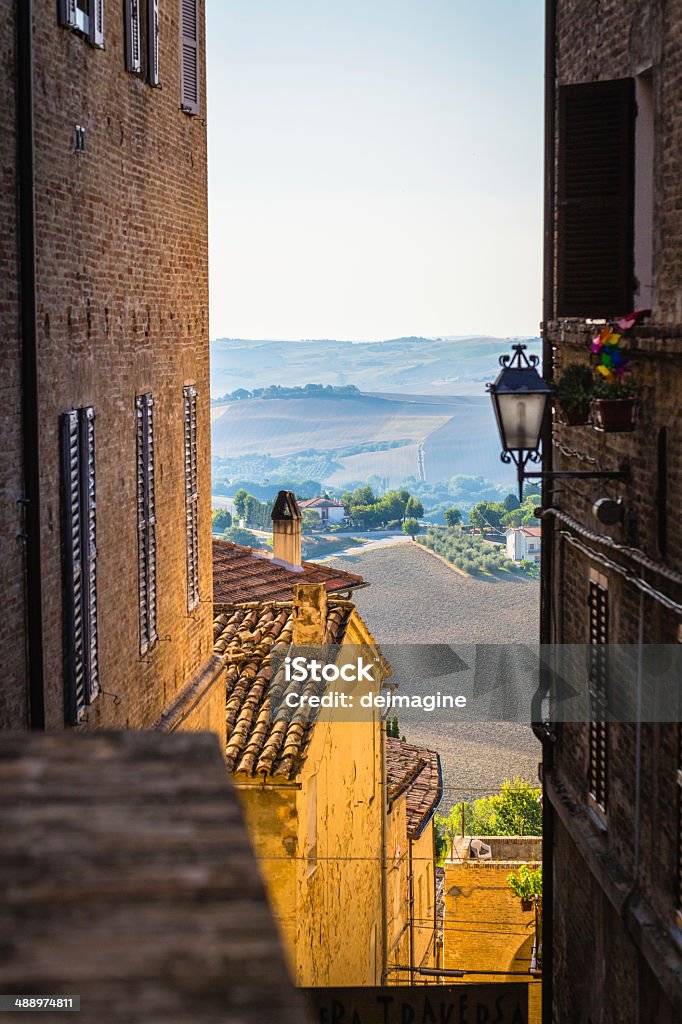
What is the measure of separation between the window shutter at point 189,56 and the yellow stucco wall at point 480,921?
45.2 ft

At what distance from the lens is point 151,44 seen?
11.4 metres

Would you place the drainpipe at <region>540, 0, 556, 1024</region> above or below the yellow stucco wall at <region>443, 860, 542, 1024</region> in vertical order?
above

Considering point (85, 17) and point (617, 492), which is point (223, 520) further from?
point (85, 17)

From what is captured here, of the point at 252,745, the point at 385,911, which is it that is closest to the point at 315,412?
the point at 385,911

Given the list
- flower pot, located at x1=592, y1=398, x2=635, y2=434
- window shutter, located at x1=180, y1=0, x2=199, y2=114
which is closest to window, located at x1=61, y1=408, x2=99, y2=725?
flower pot, located at x1=592, y1=398, x2=635, y2=434

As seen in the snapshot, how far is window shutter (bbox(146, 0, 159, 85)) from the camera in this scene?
1134cm

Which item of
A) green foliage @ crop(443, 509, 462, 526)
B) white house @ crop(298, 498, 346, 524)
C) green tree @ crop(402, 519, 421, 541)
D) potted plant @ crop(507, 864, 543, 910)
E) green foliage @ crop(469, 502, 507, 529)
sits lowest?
potted plant @ crop(507, 864, 543, 910)

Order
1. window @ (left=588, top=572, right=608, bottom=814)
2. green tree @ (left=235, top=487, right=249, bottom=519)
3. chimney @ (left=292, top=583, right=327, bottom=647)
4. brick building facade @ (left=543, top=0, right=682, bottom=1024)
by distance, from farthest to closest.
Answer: green tree @ (left=235, top=487, right=249, bottom=519), chimney @ (left=292, top=583, right=327, bottom=647), window @ (left=588, top=572, right=608, bottom=814), brick building facade @ (left=543, top=0, right=682, bottom=1024)

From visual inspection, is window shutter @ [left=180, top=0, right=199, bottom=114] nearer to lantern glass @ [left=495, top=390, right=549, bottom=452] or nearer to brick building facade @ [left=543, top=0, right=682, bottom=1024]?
brick building facade @ [left=543, top=0, right=682, bottom=1024]

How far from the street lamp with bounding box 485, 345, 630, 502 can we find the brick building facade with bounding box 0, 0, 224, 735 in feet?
8.75

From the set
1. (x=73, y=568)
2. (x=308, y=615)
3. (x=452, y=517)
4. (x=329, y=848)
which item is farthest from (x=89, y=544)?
(x=452, y=517)

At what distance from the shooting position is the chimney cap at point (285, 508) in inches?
828

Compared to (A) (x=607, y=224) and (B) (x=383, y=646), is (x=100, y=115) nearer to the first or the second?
(A) (x=607, y=224)

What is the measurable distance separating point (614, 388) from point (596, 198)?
59.9 inches
